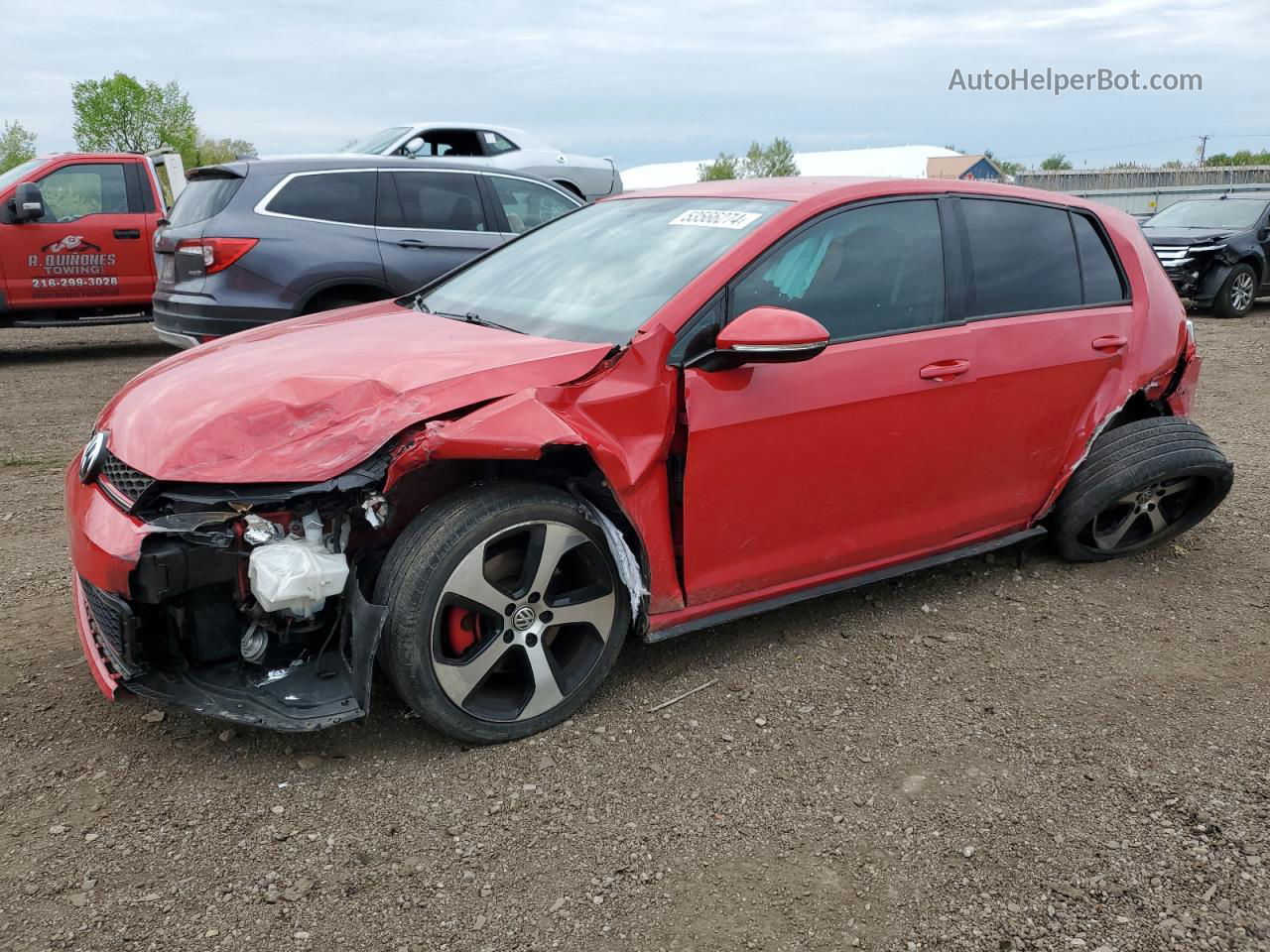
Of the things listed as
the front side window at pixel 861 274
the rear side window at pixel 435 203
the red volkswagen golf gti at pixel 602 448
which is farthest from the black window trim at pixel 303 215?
the front side window at pixel 861 274

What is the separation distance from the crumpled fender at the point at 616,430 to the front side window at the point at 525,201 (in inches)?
212

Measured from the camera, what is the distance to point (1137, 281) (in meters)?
4.12

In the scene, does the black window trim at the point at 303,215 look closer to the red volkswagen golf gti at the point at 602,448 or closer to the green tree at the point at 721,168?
the red volkswagen golf gti at the point at 602,448

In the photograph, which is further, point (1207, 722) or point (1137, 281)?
point (1137, 281)

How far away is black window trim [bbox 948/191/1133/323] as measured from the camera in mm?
3646

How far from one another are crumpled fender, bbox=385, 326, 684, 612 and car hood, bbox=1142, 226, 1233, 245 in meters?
11.7

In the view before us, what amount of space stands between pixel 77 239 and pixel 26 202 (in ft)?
1.83

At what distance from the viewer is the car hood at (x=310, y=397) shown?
2.62 metres

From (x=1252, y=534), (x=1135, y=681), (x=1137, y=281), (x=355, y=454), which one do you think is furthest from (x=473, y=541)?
(x=1252, y=534)

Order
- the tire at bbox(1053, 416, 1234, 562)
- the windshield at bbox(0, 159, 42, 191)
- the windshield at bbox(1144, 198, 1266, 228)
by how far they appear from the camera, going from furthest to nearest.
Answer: the windshield at bbox(1144, 198, 1266, 228), the windshield at bbox(0, 159, 42, 191), the tire at bbox(1053, 416, 1234, 562)

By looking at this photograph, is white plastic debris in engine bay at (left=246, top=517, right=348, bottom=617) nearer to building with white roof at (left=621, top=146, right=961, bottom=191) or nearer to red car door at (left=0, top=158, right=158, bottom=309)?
red car door at (left=0, top=158, right=158, bottom=309)

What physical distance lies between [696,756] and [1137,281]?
2.70 m

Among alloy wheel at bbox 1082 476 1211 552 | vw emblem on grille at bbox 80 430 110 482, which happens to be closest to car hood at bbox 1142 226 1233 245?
alloy wheel at bbox 1082 476 1211 552

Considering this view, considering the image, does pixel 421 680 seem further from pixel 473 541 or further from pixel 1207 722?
pixel 1207 722
